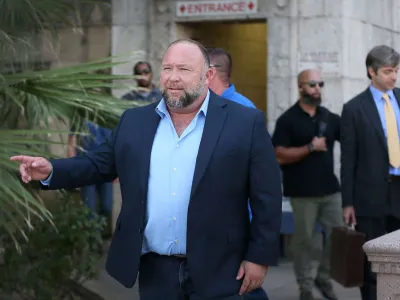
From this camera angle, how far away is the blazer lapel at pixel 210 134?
4.14m

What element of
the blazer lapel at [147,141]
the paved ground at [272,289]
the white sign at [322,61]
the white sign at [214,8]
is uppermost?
the white sign at [214,8]

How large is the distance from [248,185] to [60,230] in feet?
8.38

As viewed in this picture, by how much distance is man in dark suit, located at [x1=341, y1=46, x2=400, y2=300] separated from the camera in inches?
258

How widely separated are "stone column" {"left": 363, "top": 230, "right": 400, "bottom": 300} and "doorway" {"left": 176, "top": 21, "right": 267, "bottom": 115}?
6.83m

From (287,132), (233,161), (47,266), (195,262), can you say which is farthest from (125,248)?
(287,132)

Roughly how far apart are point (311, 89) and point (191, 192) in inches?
149

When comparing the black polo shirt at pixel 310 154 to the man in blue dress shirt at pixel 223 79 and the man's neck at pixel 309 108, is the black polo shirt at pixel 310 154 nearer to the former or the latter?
the man's neck at pixel 309 108

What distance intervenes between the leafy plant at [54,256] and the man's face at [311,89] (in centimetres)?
195

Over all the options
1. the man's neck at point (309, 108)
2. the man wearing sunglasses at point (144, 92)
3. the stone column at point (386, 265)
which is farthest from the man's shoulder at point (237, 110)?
the man wearing sunglasses at point (144, 92)

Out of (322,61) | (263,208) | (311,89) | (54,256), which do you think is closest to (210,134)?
(263,208)

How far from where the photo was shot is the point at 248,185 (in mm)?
4273

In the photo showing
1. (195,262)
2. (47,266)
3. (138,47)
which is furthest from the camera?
(138,47)

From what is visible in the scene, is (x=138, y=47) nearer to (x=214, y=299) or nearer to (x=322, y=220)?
(x=322, y=220)

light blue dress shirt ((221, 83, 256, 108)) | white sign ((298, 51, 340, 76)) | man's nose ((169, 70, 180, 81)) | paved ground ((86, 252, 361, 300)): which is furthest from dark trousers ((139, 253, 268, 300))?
white sign ((298, 51, 340, 76))
